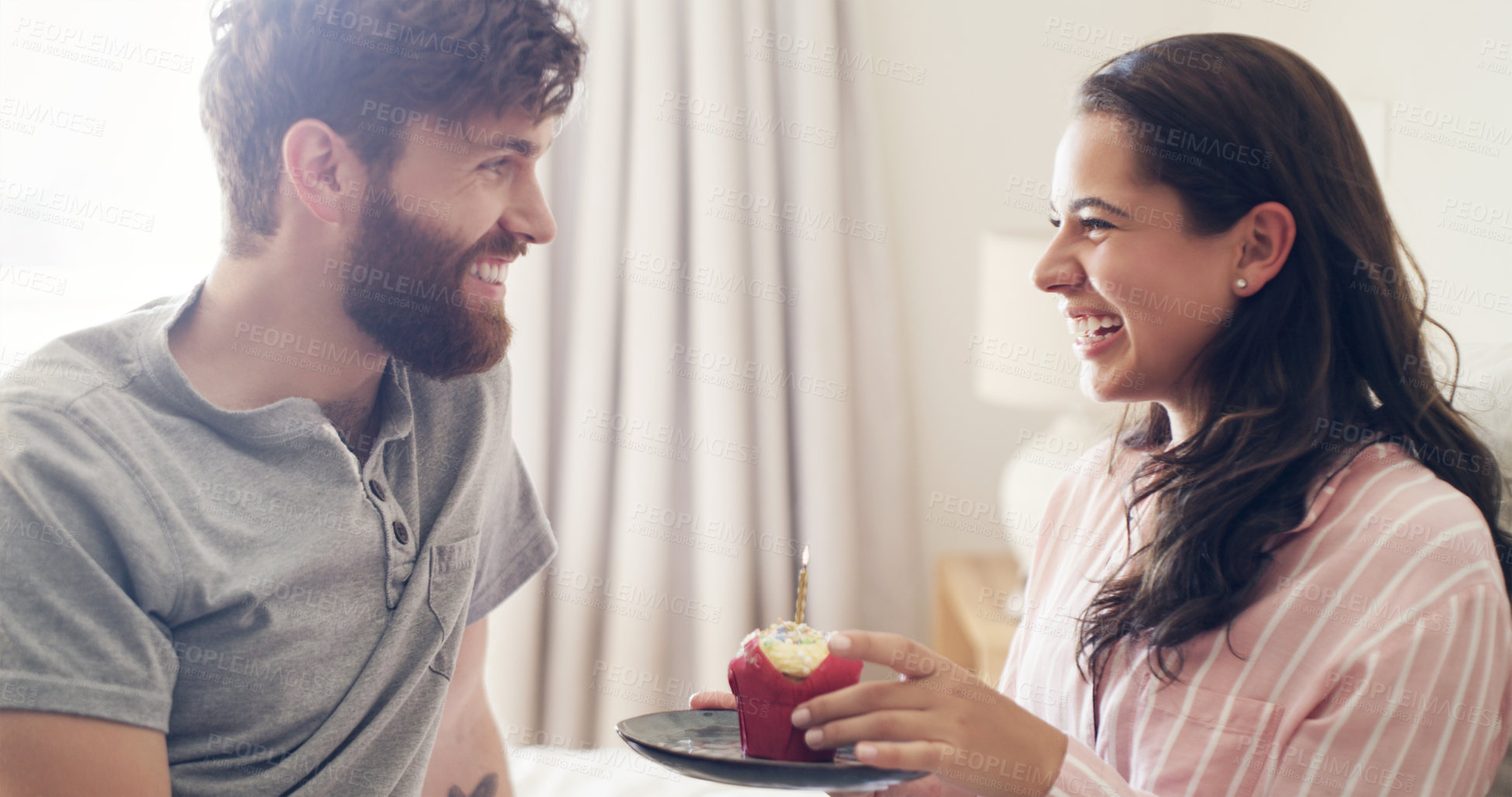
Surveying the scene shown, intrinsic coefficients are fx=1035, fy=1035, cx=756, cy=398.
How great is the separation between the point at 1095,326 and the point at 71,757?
44.1 inches

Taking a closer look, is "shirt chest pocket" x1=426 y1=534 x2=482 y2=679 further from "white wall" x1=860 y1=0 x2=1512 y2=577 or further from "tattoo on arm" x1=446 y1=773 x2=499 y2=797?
"white wall" x1=860 y1=0 x2=1512 y2=577

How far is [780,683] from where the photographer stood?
1.01 meters

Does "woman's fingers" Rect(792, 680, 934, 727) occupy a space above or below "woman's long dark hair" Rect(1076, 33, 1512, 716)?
below

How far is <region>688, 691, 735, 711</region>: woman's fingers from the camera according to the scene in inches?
46.8

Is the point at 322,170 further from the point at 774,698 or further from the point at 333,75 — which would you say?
the point at 774,698

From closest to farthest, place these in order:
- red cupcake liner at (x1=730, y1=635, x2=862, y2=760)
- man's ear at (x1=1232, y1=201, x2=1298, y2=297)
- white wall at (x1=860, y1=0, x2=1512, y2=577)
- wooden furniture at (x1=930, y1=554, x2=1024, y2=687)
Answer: red cupcake liner at (x1=730, y1=635, x2=862, y2=760) < man's ear at (x1=1232, y1=201, x2=1298, y2=297) < wooden furniture at (x1=930, y1=554, x2=1024, y2=687) < white wall at (x1=860, y1=0, x2=1512, y2=577)

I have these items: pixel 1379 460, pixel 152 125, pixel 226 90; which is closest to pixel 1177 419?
pixel 1379 460

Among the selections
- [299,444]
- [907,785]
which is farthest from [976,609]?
[299,444]

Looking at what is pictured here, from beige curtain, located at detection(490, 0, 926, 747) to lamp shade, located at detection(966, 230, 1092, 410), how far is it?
461 millimetres

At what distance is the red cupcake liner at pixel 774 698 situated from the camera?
1.00m

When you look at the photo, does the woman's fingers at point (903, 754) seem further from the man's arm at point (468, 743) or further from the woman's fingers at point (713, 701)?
the man's arm at point (468, 743)

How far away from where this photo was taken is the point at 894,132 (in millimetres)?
2836

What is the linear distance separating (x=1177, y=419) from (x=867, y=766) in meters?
0.63

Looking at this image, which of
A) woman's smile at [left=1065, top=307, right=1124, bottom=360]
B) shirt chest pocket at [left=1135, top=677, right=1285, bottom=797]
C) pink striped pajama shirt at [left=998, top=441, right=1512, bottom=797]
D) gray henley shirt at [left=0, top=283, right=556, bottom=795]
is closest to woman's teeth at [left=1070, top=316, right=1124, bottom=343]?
woman's smile at [left=1065, top=307, right=1124, bottom=360]
